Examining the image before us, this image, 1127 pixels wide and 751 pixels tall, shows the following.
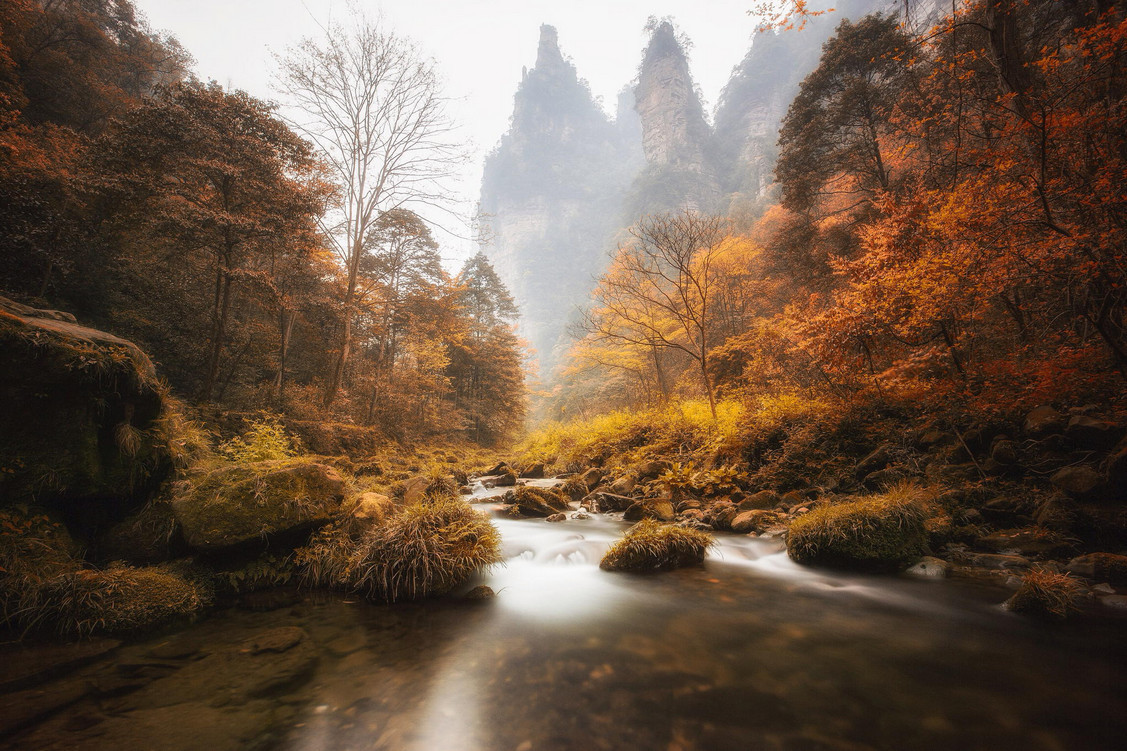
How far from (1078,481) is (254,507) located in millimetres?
9750

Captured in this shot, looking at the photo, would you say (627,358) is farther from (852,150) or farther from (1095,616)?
(1095,616)

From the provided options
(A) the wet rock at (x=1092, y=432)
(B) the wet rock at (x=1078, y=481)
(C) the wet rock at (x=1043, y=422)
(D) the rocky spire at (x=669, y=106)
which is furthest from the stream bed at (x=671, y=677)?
(D) the rocky spire at (x=669, y=106)

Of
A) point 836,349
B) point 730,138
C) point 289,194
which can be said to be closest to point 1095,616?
point 836,349

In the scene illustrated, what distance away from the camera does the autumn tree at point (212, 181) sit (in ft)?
30.7

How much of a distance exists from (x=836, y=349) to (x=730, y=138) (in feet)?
204

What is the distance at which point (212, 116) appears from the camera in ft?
33.4

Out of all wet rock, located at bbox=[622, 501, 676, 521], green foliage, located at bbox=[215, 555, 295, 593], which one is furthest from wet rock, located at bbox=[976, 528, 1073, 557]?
green foliage, located at bbox=[215, 555, 295, 593]

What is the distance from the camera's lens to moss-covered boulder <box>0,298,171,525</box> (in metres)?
4.03

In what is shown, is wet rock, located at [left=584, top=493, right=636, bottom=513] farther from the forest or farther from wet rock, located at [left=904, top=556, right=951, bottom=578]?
wet rock, located at [left=904, top=556, right=951, bottom=578]

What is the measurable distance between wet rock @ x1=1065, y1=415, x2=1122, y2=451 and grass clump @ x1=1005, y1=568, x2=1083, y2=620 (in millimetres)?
2477

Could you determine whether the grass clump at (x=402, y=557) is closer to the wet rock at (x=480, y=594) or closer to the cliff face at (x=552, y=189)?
the wet rock at (x=480, y=594)

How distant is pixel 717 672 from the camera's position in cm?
305

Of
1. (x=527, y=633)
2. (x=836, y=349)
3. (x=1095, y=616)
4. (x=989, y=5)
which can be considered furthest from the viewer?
(x=836, y=349)

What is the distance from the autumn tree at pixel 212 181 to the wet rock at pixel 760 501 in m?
12.8
